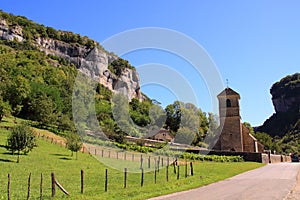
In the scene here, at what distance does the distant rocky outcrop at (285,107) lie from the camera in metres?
161

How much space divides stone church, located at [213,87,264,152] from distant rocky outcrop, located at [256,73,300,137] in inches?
4084

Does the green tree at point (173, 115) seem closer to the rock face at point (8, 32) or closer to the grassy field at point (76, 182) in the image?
the grassy field at point (76, 182)

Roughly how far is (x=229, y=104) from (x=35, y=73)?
259 ft

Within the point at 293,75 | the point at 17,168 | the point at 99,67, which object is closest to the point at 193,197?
the point at 17,168

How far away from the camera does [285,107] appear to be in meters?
181

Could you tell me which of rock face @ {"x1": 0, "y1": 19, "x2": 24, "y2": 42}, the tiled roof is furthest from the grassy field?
rock face @ {"x1": 0, "y1": 19, "x2": 24, "y2": 42}

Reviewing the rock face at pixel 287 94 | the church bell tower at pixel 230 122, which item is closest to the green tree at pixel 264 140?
the church bell tower at pixel 230 122

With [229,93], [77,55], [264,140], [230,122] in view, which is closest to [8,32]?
[77,55]

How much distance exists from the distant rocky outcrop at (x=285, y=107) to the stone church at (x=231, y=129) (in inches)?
4084

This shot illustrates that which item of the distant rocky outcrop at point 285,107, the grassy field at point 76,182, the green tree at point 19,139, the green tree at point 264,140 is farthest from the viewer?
the distant rocky outcrop at point 285,107

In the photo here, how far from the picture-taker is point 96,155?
39844 millimetres

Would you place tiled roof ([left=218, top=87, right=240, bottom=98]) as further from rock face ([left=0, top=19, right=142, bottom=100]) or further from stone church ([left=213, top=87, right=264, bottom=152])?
rock face ([left=0, top=19, right=142, bottom=100])

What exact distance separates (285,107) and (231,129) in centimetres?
14249

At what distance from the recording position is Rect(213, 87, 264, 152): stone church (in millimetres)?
54531
